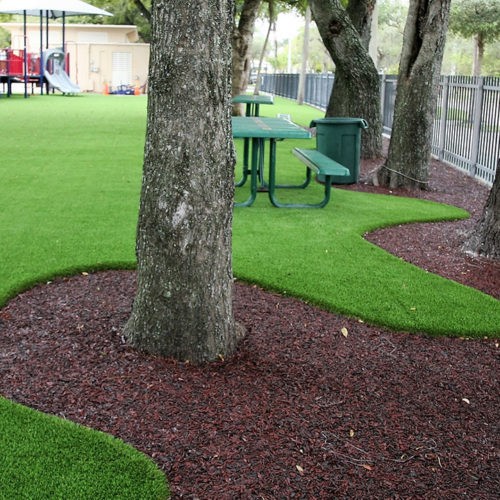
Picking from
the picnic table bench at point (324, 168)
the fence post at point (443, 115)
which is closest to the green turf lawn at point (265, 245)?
the picnic table bench at point (324, 168)

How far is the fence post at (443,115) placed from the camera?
15.1 meters

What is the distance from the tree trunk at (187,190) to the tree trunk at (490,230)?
3502 millimetres

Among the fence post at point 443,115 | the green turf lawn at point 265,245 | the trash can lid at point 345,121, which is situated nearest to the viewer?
the green turf lawn at point 265,245

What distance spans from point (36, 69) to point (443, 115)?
2307 centimetres

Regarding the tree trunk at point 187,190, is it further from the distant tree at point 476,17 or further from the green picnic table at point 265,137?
the distant tree at point 476,17

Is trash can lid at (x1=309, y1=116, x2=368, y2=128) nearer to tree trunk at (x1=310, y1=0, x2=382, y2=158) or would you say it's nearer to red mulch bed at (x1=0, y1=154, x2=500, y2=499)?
tree trunk at (x1=310, y1=0, x2=382, y2=158)

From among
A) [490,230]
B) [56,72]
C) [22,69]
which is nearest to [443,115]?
[490,230]

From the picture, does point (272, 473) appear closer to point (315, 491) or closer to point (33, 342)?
point (315, 491)

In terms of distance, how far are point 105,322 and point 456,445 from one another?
7.61 ft

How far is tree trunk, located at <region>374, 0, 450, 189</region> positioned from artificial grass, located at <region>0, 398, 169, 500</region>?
8.50 metres

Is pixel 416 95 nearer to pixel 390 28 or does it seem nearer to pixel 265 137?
pixel 265 137

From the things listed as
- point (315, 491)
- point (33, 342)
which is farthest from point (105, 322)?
point (315, 491)

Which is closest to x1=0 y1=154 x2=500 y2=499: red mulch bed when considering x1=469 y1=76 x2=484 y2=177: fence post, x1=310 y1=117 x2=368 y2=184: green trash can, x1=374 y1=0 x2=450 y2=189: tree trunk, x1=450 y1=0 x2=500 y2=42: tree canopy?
x1=310 y1=117 x2=368 y2=184: green trash can

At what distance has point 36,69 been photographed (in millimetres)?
34031
